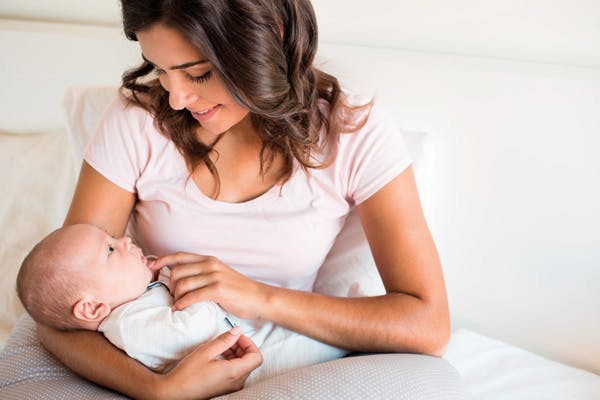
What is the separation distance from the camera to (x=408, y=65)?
5.33 ft

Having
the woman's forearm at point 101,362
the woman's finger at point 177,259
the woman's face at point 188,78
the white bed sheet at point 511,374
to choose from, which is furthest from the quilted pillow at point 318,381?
the woman's face at point 188,78

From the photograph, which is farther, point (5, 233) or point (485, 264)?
point (5, 233)

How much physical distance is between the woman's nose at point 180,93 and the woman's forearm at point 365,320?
1.32 ft

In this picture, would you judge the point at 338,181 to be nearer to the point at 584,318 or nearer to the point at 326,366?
the point at 326,366

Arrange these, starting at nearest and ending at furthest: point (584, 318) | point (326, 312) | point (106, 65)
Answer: point (326, 312)
point (584, 318)
point (106, 65)

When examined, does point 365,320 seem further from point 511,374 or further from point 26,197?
point 26,197

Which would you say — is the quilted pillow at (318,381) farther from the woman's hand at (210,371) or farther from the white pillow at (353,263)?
the white pillow at (353,263)

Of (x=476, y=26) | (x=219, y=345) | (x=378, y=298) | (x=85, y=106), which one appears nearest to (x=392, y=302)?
(x=378, y=298)

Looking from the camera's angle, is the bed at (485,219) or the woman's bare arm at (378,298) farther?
the bed at (485,219)

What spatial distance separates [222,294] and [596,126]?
96 cm

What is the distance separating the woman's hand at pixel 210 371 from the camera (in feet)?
3.49

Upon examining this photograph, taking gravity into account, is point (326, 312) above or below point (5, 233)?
above

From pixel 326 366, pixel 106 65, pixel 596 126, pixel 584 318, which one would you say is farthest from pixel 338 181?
pixel 106 65

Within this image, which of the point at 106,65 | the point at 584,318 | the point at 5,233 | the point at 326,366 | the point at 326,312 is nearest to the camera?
the point at 326,366
